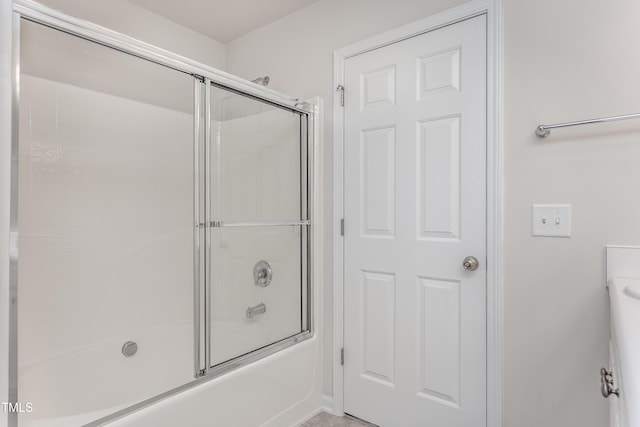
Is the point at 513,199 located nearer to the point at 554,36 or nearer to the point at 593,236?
the point at 593,236

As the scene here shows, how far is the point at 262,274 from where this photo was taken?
2076mm

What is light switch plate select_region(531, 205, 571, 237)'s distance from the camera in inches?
57.7

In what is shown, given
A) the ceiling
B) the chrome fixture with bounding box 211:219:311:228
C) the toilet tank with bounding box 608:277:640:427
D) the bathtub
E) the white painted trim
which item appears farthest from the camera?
the ceiling

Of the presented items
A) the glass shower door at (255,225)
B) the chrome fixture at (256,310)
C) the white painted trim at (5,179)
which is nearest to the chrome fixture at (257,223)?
the glass shower door at (255,225)

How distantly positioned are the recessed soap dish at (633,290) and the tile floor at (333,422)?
4.71ft

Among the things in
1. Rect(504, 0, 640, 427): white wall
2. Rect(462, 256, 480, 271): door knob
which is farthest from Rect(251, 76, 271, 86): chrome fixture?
Rect(462, 256, 480, 271): door knob

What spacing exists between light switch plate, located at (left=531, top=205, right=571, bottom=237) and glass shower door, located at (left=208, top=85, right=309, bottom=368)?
1.20m

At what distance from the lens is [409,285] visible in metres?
1.88

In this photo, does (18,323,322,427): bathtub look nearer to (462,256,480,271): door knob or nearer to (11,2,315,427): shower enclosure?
(11,2,315,427): shower enclosure

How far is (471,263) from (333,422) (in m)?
1.20

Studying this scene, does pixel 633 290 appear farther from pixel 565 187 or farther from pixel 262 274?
pixel 262 274

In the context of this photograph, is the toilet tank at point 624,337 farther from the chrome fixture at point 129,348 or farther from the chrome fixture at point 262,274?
the chrome fixture at point 129,348

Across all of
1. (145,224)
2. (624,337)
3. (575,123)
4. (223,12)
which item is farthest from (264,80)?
(624,337)

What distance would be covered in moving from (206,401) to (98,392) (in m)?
0.69
